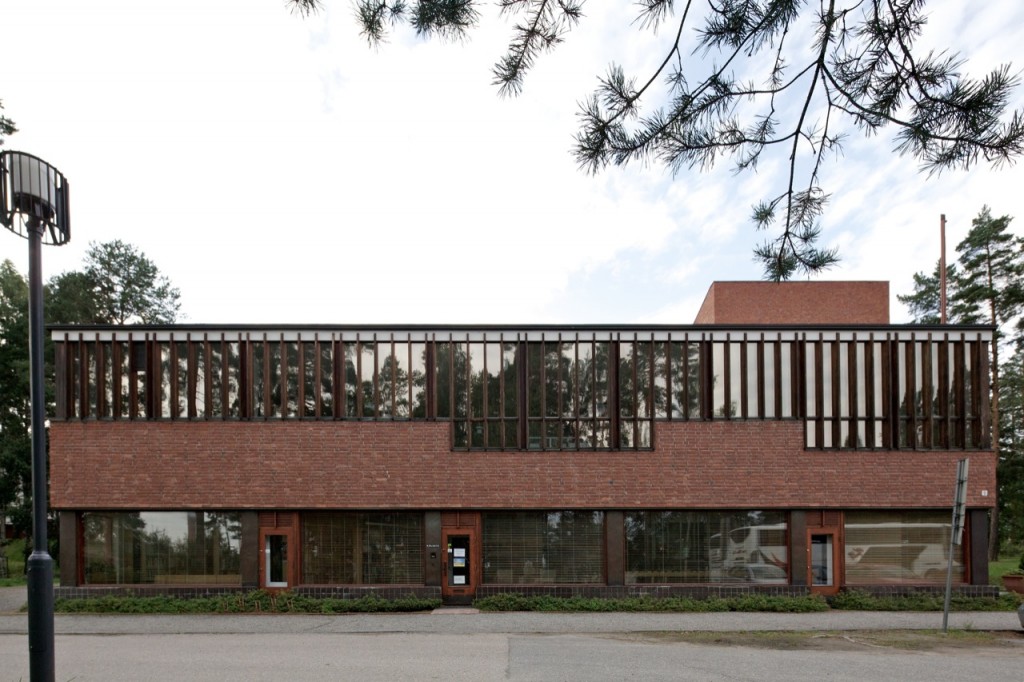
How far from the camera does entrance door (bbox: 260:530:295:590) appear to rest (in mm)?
17297

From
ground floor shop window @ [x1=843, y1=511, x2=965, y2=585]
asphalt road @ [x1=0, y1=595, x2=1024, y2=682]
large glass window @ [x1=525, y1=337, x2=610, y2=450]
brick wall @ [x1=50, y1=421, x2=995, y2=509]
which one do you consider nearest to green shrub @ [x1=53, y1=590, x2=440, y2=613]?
asphalt road @ [x1=0, y1=595, x2=1024, y2=682]

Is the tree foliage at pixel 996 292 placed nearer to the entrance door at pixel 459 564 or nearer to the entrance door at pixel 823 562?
the entrance door at pixel 823 562

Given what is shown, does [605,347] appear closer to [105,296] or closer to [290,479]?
[290,479]

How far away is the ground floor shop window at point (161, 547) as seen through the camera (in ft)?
57.1

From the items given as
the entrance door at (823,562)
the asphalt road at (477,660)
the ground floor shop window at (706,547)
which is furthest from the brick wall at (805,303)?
the asphalt road at (477,660)

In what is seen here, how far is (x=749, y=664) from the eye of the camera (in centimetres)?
1105

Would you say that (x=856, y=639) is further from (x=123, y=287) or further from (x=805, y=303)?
(x=123, y=287)

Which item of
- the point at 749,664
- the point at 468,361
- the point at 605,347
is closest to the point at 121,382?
the point at 468,361

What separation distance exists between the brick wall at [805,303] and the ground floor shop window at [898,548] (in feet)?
29.1

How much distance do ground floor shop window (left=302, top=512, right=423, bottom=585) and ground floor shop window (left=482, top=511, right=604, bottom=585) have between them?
195cm

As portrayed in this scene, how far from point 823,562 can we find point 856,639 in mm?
4407

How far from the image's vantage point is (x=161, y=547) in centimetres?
1748

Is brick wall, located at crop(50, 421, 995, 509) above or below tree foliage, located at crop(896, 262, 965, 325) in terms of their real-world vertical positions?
below

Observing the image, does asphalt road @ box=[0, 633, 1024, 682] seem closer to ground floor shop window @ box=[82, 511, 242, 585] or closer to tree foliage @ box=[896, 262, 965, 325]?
ground floor shop window @ box=[82, 511, 242, 585]
